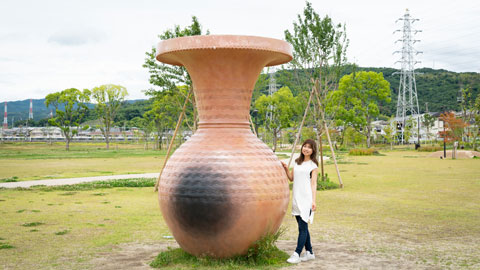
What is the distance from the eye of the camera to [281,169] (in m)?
5.93

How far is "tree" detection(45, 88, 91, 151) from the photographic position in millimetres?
60469

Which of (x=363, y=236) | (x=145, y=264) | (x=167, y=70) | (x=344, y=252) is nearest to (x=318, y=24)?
(x=167, y=70)

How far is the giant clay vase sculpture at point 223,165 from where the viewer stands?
5.39 meters

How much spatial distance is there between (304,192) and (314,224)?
129 inches

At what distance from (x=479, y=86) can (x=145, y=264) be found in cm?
9332

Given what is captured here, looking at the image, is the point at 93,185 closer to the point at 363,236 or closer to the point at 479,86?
the point at 363,236

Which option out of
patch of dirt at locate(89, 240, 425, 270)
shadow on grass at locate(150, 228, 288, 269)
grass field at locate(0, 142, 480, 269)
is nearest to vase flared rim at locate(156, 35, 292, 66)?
shadow on grass at locate(150, 228, 288, 269)

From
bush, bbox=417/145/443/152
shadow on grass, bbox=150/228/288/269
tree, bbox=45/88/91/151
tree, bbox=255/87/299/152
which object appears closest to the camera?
shadow on grass, bbox=150/228/288/269

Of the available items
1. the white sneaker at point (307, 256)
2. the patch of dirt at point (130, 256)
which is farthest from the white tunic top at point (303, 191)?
the patch of dirt at point (130, 256)

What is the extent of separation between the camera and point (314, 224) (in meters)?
8.95

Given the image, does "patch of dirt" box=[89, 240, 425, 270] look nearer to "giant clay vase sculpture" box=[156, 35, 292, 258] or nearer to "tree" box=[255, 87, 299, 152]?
"giant clay vase sculpture" box=[156, 35, 292, 258]

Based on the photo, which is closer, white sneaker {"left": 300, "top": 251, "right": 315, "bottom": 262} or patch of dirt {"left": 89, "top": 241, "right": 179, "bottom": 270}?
patch of dirt {"left": 89, "top": 241, "right": 179, "bottom": 270}

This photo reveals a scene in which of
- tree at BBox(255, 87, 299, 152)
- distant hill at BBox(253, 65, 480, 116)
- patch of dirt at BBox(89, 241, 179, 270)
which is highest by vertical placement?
distant hill at BBox(253, 65, 480, 116)

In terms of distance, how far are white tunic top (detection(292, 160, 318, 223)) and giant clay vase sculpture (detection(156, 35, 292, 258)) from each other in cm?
16
